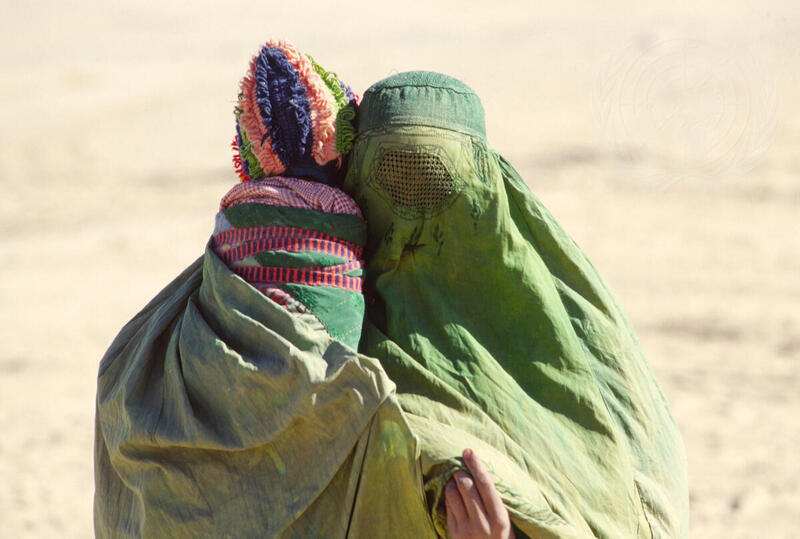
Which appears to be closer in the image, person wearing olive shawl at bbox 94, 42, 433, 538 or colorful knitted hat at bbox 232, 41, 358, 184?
person wearing olive shawl at bbox 94, 42, 433, 538

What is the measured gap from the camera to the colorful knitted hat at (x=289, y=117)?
2223 mm

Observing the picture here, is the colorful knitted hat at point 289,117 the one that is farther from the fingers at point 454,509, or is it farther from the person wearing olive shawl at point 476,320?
the fingers at point 454,509

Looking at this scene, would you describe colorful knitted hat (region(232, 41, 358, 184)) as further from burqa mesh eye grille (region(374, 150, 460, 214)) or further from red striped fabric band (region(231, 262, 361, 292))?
red striped fabric band (region(231, 262, 361, 292))

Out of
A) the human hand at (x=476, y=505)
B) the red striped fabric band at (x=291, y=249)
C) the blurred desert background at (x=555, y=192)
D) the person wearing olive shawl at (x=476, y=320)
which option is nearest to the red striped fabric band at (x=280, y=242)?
the red striped fabric band at (x=291, y=249)

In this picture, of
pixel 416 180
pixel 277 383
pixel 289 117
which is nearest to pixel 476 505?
pixel 277 383

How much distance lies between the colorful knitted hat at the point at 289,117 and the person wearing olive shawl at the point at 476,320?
0.07 m

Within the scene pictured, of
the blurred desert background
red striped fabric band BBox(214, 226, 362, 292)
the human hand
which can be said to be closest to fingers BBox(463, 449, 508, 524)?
the human hand

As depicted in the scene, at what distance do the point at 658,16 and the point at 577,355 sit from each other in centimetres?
2234

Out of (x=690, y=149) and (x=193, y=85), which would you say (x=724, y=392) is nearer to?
(x=690, y=149)

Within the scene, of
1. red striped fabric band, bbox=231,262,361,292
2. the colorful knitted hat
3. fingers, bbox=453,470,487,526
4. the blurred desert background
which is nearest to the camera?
fingers, bbox=453,470,487,526

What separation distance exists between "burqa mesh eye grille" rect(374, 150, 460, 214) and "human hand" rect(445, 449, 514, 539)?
0.54m

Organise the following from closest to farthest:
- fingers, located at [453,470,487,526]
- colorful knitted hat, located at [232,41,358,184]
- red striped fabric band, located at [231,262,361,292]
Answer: fingers, located at [453,470,487,526]
red striped fabric band, located at [231,262,361,292]
colorful knitted hat, located at [232,41,358,184]

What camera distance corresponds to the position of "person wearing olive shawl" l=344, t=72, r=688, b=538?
2193 mm

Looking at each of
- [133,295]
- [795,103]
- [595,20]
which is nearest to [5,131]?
[133,295]
